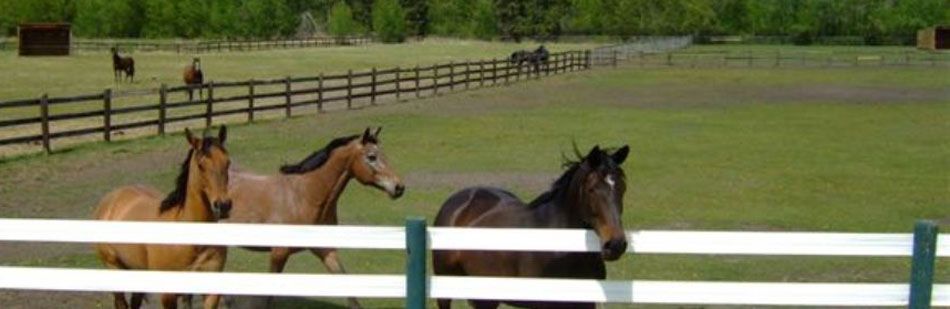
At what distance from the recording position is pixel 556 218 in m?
6.13

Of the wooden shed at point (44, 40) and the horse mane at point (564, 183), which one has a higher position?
the wooden shed at point (44, 40)

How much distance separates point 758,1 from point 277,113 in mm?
133904

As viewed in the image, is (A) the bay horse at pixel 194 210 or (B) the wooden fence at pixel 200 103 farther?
(B) the wooden fence at pixel 200 103

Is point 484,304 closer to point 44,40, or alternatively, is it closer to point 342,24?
point 44,40

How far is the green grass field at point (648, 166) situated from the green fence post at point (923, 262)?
4.53m

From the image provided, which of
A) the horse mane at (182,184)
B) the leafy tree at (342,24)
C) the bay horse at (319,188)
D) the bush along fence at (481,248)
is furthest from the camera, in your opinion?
the leafy tree at (342,24)

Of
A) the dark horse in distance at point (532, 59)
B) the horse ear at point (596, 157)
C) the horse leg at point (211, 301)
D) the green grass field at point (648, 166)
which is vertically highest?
the horse ear at point (596, 157)

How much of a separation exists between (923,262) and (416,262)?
230 cm

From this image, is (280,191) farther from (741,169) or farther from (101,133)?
(101,133)

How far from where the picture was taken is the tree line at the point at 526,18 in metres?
125

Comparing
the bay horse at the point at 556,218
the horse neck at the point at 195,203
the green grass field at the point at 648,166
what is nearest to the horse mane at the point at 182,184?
the horse neck at the point at 195,203

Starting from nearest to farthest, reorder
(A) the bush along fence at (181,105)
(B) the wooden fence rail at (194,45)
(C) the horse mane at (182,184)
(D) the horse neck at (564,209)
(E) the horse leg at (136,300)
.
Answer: (D) the horse neck at (564,209)
(C) the horse mane at (182,184)
(E) the horse leg at (136,300)
(A) the bush along fence at (181,105)
(B) the wooden fence rail at (194,45)

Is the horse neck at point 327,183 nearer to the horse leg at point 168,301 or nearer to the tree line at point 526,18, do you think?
the horse leg at point 168,301

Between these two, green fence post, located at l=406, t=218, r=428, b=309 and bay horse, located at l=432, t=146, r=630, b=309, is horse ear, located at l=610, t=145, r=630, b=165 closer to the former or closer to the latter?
bay horse, located at l=432, t=146, r=630, b=309
